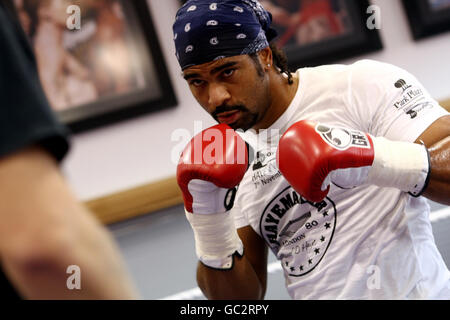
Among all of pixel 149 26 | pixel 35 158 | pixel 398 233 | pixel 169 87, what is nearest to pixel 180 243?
pixel 169 87

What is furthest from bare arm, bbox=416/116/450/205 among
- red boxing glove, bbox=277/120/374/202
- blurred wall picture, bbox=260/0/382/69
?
blurred wall picture, bbox=260/0/382/69

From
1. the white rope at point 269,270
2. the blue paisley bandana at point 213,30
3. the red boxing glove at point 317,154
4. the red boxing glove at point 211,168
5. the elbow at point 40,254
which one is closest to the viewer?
the elbow at point 40,254

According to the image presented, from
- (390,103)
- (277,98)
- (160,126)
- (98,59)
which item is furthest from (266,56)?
(98,59)

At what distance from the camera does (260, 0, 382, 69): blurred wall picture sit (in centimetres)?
325

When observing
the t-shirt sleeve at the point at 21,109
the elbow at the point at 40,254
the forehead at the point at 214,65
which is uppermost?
the t-shirt sleeve at the point at 21,109

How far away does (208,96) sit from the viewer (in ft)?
4.08

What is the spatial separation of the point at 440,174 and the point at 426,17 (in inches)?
96.6

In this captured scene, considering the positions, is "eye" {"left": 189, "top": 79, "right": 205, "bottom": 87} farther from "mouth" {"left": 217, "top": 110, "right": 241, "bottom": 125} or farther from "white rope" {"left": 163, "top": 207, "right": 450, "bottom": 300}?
"white rope" {"left": 163, "top": 207, "right": 450, "bottom": 300}

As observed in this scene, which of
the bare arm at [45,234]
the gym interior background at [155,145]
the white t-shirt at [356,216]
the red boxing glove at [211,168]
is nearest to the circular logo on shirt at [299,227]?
the white t-shirt at [356,216]

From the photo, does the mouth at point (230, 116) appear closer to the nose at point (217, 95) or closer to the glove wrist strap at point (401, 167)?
the nose at point (217, 95)

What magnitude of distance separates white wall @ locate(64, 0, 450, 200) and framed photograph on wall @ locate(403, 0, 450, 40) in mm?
44

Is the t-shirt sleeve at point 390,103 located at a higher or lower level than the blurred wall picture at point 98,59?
higher

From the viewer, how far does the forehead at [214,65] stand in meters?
1.22

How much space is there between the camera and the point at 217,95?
121cm
